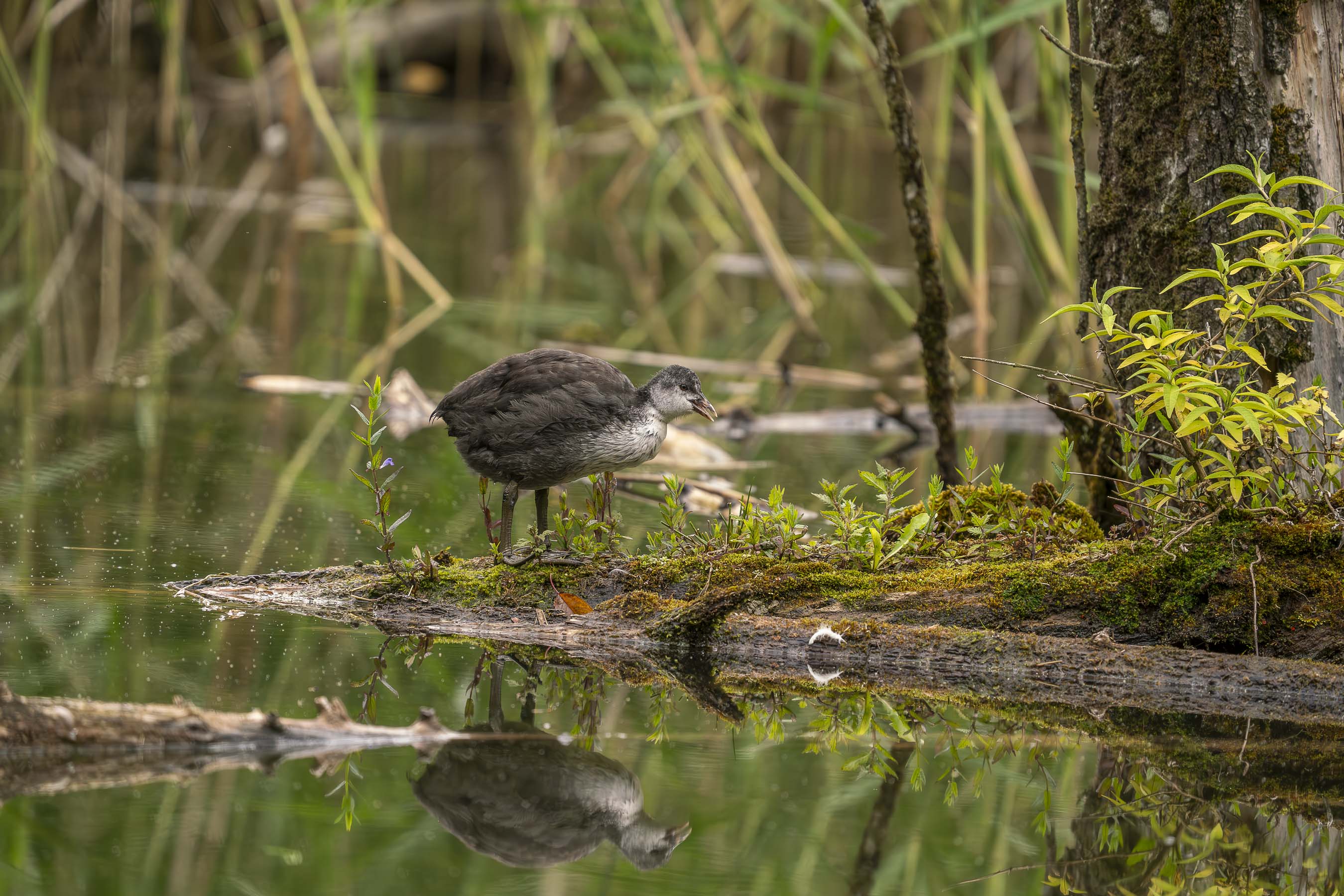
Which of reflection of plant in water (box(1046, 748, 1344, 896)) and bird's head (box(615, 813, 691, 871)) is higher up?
bird's head (box(615, 813, 691, 871))

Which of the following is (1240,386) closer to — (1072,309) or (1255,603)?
(1072,309)

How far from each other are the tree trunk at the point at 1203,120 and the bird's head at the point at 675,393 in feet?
5.22

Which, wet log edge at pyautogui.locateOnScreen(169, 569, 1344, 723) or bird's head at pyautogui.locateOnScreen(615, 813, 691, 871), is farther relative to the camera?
wet log edge at pyautogui.locateOnScreen(169, 569, 1344, 723)

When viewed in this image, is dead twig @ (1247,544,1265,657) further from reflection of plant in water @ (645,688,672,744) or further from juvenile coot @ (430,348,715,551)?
juvenile coot @ (430,348,715,551)

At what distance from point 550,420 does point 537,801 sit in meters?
1.97

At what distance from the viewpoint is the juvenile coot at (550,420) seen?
5.40 metres

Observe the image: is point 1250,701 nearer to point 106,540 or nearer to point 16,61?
point 106,540

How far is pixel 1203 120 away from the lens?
202 inches

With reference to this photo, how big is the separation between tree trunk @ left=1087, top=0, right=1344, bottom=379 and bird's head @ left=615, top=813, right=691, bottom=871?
269 centimetres

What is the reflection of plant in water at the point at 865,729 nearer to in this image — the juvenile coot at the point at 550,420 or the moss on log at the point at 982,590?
the moss on log at the point at 982,590

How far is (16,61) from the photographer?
20.6 m

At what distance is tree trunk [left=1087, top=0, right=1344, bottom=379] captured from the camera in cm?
502

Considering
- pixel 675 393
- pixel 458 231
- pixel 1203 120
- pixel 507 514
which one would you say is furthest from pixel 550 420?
pixel 458 231

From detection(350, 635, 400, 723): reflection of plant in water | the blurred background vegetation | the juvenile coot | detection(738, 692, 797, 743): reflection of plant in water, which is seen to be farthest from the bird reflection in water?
the blurred background vegetation
